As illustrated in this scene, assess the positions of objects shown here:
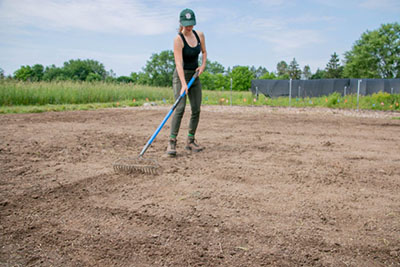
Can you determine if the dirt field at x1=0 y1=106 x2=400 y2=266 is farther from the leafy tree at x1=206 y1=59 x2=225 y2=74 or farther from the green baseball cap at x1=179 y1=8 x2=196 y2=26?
the leafy tree at x1=206 y1=59 x2=225 y2=74

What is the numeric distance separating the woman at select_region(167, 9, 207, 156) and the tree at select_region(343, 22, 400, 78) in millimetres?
49626

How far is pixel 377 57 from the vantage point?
47.9 meters

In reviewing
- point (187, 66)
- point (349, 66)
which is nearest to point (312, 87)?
point (187, 66)

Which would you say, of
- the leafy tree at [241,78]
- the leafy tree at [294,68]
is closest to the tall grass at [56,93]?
the leafy tree at [241,78]

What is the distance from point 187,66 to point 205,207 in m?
2.16

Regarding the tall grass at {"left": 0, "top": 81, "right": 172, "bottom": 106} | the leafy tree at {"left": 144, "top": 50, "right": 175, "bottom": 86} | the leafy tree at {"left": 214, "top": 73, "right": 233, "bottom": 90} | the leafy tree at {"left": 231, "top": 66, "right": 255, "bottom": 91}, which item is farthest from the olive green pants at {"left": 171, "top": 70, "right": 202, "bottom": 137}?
the leafy tree at {"left": 231, "top": 66, "right": 255, "bottom": 91}

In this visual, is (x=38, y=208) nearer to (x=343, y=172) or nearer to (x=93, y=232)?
(x=93, y=232)

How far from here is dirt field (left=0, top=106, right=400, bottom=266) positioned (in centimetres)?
166

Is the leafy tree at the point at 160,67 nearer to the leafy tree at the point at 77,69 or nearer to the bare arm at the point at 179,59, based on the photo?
the leafy tree at the point at 77,69

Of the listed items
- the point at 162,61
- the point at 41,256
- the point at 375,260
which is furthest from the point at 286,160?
the point at 162,61

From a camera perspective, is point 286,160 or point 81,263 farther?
point 286,160

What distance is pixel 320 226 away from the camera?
1.94m

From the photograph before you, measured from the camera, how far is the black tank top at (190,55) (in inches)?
146

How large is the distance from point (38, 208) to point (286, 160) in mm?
2548
